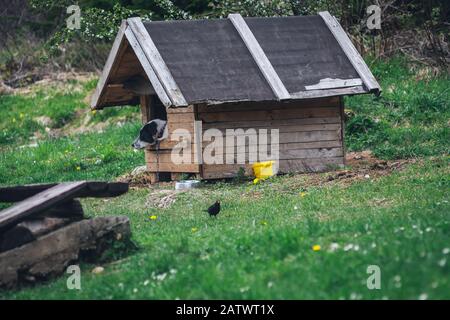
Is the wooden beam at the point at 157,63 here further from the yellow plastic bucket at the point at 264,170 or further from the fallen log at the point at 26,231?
the fallen log at the point at 26,231

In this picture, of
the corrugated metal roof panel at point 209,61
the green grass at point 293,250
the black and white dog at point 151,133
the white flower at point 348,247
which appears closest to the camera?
the green grass at point 293,250

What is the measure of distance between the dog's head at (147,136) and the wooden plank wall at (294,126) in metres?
1.25

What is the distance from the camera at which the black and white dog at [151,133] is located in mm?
13656

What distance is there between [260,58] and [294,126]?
1.18 meters

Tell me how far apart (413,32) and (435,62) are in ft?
4.83

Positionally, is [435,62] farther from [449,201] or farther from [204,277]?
[204,277]

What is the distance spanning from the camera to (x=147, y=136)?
13.8 m

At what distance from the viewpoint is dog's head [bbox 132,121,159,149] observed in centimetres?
1370

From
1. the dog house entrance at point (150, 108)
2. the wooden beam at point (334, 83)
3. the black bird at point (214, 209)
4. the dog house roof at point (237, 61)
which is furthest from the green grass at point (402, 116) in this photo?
the black bird at point (214, 209)

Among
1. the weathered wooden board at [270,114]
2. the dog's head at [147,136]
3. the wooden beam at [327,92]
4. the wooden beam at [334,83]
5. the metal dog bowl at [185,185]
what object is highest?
the wooden beam at [334,83]

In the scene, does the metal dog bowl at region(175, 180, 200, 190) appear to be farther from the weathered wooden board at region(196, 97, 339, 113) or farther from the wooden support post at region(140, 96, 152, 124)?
the wooden support post at region(140, 96, 152, 124)

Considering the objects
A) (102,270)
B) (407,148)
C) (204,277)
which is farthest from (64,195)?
(407,148)

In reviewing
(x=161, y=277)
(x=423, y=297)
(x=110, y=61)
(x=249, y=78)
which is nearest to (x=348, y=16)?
(x=249, y=78)

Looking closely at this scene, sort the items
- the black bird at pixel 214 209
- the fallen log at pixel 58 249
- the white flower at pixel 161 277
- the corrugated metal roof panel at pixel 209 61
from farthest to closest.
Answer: the corrugated metal roof panel at pixel 209 61
the black bird at pixel 214 209
the fallen log at pixel 58 249
the white flower at pixel 161 277
